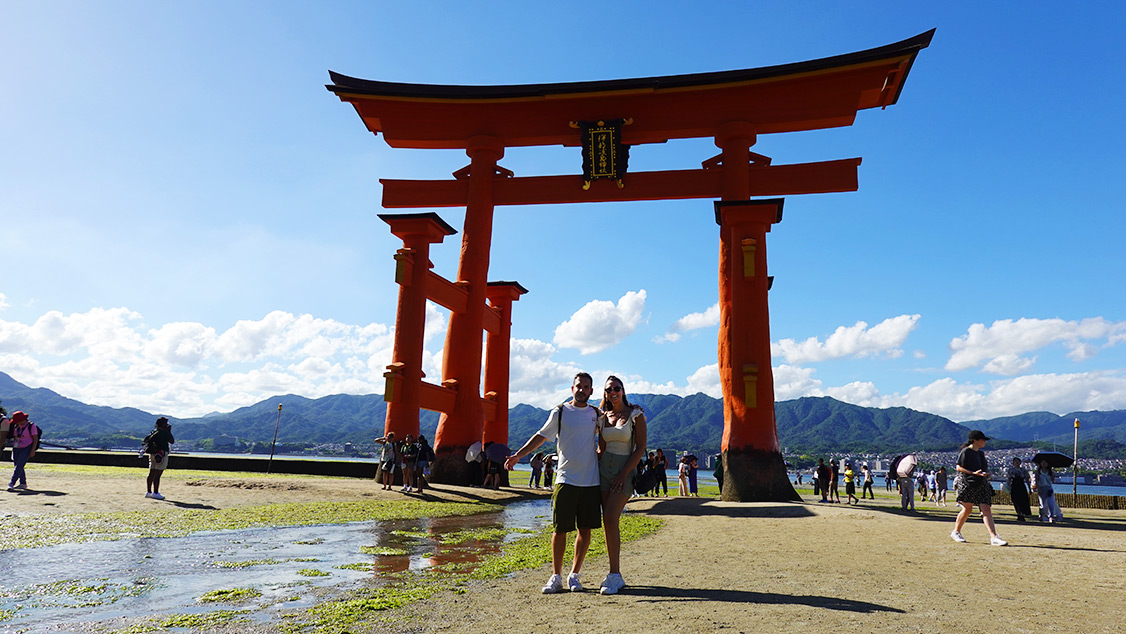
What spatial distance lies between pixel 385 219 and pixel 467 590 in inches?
617

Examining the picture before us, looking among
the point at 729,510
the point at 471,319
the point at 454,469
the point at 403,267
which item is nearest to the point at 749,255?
the point at 729,510

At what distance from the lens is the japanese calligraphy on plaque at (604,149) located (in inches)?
770

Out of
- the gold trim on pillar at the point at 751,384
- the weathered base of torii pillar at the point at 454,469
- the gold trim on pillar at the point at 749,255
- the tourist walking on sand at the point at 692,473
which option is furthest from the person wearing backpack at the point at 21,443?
the tourist walking on sand at the point at 692,473

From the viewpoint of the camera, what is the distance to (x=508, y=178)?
2092 cm

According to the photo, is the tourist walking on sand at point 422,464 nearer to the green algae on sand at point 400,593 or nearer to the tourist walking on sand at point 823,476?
the green algae on sand at point 400,593

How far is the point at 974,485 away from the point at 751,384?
318 inches

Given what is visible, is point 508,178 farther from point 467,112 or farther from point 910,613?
point 910,613

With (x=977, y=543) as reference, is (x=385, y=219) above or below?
above

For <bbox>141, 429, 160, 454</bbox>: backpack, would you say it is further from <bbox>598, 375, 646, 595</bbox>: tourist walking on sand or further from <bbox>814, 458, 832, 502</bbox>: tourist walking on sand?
<bbox>814, 458, 832, 502</bbox>: tourist walking on sand

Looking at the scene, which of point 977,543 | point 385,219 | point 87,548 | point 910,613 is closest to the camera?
point 910,613

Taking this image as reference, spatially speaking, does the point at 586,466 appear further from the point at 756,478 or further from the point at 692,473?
the point at 692,473

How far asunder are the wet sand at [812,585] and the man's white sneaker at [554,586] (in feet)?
0.27

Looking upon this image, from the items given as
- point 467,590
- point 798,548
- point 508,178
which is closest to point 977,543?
point 798,548

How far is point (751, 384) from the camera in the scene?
16641 mm
